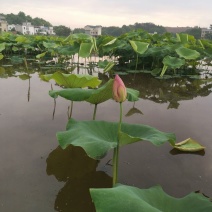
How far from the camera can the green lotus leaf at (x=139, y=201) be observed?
77cm

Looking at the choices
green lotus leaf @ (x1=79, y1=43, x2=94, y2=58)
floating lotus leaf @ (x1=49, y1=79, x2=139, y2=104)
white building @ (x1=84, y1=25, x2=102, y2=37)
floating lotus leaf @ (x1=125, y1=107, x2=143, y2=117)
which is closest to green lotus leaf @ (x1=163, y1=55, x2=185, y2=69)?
green lotus leaf @ (x1=79, y1=43, x2=94, y2=58)

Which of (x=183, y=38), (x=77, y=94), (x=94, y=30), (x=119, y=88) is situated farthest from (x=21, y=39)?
(x=94, y=30)

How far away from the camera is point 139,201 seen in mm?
793

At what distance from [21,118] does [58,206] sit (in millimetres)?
1328

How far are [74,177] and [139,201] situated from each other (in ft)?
2.74

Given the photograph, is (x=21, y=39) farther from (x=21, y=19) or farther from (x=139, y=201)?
(x=21, y=19)

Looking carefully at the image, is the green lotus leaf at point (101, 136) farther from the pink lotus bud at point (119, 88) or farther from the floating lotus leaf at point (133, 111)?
the floating lotus leaf at point (133, 111)

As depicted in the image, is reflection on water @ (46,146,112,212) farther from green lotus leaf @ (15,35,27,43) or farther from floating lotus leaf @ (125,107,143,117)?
green lotus leaf @ (15,35,27,43)

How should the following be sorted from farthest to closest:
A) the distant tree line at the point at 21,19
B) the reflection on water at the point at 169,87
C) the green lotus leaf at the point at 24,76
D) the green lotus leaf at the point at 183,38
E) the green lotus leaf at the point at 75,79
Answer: the distant tree line at the point at 21,19 → the green lotus leaf at the point at 183,38 → the green lotus leaf at the point at 24,76 → the reflection on water at the point at 169,87 → the green lotus leaf at the point at 75,79

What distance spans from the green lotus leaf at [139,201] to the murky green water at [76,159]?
441 millimetres

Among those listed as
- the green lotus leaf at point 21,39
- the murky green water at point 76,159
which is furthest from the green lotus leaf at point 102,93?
the green lotus leaf at point 21,39

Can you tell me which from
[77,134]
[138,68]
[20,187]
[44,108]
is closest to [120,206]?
[77,134]

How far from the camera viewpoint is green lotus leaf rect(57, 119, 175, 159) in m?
1.16

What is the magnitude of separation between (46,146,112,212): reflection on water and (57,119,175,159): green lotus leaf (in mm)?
311
